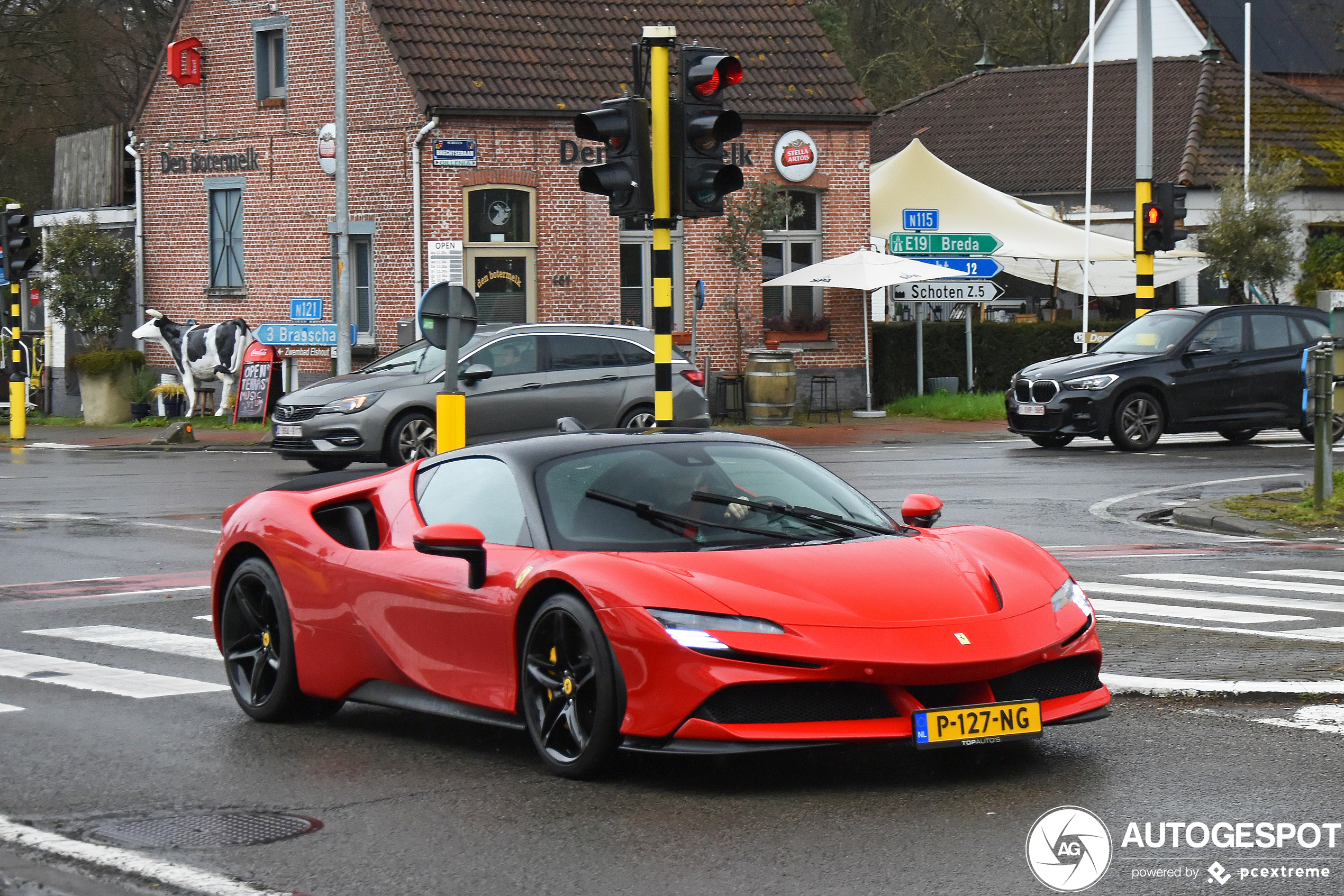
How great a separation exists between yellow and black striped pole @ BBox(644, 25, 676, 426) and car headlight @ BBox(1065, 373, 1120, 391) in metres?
11.4

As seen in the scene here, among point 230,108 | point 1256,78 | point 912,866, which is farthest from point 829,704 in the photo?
point 1256,78

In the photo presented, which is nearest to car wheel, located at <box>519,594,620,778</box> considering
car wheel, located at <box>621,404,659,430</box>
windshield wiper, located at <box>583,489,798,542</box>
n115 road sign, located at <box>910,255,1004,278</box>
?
windshield wiper, located at <box>583,489,798,542</box>

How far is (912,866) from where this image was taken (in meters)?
5.25

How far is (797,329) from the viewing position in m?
34.3

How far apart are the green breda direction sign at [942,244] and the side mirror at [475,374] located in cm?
1370

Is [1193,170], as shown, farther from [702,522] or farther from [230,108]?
[702,522]

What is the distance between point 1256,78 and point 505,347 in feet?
102

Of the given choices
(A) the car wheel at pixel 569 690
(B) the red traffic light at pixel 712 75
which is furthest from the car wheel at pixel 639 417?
(A) the car wheel at pixel 569 690

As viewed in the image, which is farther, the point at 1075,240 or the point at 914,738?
the point at 1075,240

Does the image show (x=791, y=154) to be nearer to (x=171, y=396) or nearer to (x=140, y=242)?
(x=171, y=396)

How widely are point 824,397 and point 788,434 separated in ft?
11.9

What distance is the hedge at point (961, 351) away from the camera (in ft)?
116

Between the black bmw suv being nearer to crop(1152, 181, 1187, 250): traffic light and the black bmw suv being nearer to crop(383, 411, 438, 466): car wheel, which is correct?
crop(1152, 181, 1187, 250): traffic light

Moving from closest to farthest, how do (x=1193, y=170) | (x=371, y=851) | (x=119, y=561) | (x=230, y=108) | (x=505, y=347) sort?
(x=371, y=851) → (x=119, y=561) → (x=505, y=347) → (x=230, y=108) → (x=1193, y=170)
